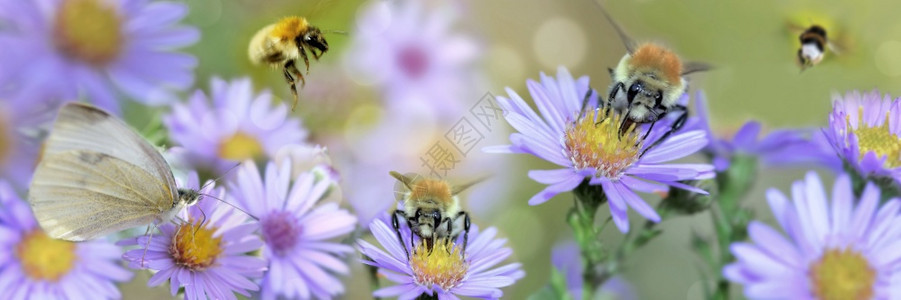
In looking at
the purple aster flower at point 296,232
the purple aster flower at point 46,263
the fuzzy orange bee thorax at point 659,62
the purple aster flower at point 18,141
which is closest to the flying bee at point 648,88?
the fuzzy orange bee thorax at point 659,62

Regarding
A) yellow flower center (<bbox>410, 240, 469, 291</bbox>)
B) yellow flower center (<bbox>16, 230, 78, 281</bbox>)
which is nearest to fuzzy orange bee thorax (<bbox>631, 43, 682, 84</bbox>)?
yellow flower center (<bbox>410, 240, 469, 291</bbox>)

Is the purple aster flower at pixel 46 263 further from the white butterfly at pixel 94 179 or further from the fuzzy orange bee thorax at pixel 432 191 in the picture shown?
the fuzzy orange bee thorax at pixel 432 191

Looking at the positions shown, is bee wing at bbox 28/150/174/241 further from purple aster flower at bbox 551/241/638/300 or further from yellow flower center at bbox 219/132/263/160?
purple aster flower at bbox 551/241/638/300

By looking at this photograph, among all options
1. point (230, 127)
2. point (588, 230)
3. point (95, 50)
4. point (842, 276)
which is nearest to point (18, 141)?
point (95, 50)

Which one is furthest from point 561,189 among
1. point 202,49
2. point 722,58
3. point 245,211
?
point 202,49

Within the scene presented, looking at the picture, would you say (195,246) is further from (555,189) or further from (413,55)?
(413,55)

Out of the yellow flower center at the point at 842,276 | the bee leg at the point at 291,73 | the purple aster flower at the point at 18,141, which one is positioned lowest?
the yellow flower center at the point at 842,276

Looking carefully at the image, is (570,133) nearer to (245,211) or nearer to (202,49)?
(245,211)
